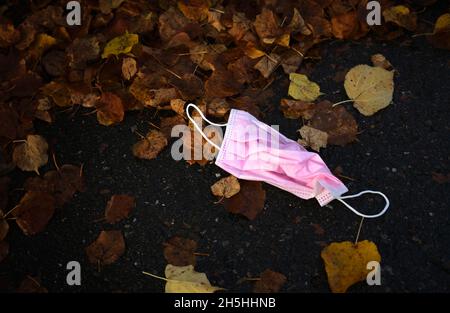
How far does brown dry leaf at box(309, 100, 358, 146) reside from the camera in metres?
2.17

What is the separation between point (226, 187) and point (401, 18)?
4.46ft

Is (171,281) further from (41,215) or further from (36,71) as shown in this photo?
(36,71)

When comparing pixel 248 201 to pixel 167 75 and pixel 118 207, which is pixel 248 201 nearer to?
pixel 118 207

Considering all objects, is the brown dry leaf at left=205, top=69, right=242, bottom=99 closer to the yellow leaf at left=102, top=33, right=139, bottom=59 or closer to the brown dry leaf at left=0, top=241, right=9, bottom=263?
the yellow leaf at left=102, top=33, right=139, bottom=59

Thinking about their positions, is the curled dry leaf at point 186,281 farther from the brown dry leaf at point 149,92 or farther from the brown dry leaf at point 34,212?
the brown dry leaf at point 149,92

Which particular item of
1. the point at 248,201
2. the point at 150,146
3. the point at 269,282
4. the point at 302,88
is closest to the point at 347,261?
the point at 269,282

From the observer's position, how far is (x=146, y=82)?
7.50ft

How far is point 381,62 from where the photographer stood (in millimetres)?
2375

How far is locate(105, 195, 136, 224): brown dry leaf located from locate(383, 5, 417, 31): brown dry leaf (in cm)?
165

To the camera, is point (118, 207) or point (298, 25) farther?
point (298, 25)

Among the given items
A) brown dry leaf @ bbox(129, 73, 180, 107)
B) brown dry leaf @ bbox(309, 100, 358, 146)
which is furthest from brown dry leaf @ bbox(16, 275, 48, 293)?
brown dry leaf @ bbox(309, 100, 358, 146)

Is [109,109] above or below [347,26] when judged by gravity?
below

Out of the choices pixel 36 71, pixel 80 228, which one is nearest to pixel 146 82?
pixel 36 71

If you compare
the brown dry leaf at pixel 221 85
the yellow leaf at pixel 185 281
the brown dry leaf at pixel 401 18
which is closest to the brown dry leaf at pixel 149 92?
the brown dry leaf at pixel 221 85
